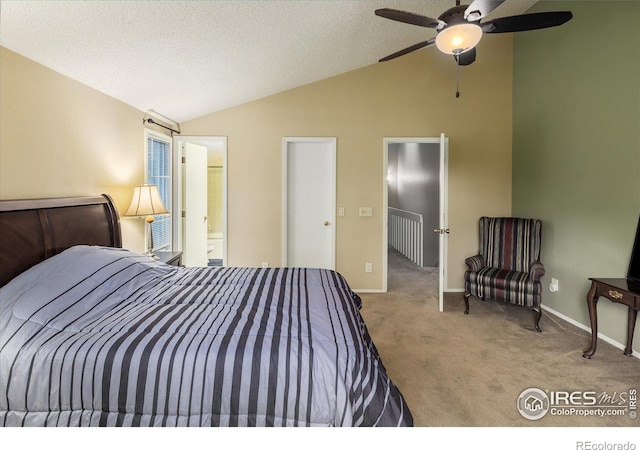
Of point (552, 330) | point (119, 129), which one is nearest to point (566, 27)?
point (552, 330)

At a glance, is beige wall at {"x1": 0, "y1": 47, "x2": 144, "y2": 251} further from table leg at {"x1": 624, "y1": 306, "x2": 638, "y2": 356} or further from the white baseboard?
the white baseboard

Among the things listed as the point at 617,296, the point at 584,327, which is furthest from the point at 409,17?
the point at 584,327

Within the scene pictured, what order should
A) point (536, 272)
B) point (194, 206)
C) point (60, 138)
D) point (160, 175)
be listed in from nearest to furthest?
point (60, 138) → point (536, 272) → point (160, 175) → point (194, 206)

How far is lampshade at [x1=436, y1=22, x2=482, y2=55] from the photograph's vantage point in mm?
1956

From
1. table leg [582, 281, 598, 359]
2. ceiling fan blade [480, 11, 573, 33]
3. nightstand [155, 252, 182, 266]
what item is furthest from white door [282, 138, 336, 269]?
table leg [582, 281, 598, 359]

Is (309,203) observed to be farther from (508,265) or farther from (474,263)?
(508,265)

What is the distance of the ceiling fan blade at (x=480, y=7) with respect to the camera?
1.77m

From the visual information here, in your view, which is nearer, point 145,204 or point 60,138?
point 60,138

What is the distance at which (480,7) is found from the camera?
1.83m

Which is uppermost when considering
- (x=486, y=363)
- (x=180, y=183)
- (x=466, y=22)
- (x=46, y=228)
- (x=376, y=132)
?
(x=466, y=22)

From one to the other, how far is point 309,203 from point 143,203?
1952mm

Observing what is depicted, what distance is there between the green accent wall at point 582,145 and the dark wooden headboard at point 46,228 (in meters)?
4.00

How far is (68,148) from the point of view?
2301 millimetres

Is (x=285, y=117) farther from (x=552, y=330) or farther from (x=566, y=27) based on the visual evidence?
(x=552, y=330)
